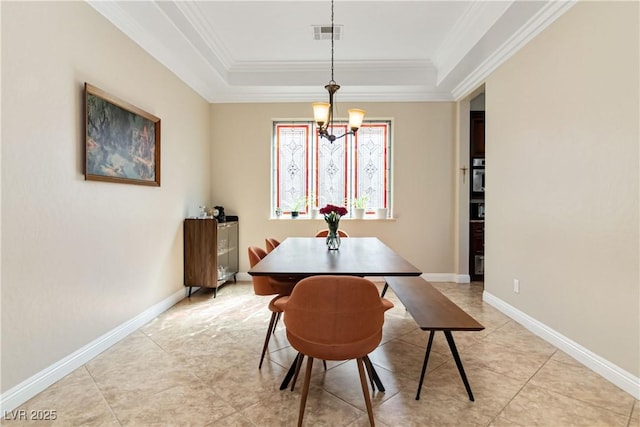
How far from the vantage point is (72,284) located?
88.0 inches

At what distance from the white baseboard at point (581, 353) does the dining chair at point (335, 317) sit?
1699 millimetres

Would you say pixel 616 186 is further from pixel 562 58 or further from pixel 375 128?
pixel 375 128

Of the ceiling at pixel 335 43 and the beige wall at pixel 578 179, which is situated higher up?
the ceiling at pixel 335 43

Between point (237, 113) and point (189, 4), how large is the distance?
75.2 inches

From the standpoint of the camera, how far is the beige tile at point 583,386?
1869 mm

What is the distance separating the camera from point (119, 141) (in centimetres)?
272

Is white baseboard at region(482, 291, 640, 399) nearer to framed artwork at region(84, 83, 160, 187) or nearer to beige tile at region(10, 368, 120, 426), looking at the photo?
beige tile at region(10, 368, 120, 426)

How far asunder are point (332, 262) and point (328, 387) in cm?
79

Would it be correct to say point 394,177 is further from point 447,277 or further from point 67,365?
point 67,365

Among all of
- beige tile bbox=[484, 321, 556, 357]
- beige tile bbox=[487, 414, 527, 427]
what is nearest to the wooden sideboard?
beige tile bbox=[484, 321, 556, 357]

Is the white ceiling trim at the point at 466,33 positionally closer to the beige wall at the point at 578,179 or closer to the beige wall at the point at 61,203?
the beige wall at the point at 578,179

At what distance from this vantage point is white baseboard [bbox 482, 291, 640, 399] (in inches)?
77.9

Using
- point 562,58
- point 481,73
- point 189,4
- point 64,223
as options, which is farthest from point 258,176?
point 562,58

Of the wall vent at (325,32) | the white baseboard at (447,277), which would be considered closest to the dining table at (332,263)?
the white baseboard at (447,277)
